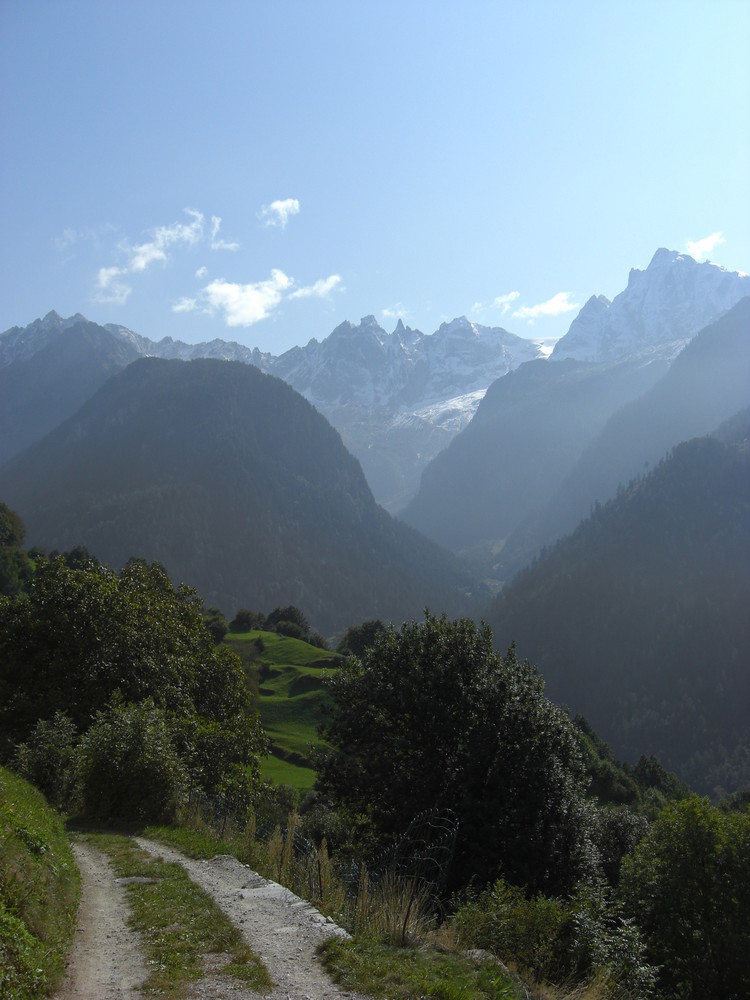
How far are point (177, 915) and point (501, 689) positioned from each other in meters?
17.7

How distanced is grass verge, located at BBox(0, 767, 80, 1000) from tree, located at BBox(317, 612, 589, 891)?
1390 cm

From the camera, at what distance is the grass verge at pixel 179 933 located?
9172mm

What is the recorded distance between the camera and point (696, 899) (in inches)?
843

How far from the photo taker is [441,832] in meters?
23.0

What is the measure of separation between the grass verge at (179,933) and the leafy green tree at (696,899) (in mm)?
14464

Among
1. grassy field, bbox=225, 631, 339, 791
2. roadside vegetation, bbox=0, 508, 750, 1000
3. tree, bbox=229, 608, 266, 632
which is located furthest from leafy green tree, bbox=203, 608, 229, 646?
roadside vegetation, bbox=0, 508, 750, 1000

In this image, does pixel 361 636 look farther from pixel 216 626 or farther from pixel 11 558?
pixel 11 558

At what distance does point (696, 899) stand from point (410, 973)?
1629 centimetres

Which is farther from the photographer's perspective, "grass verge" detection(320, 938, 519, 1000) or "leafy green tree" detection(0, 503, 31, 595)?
"leafy green tree" detection(0, 503, 31, 595)

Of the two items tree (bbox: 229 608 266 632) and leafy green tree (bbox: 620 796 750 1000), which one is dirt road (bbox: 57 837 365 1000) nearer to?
leafy green tree (bbox: 620 796 750 1000)

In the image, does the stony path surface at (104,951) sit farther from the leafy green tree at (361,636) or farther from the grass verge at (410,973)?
the leafy green tree at (361,636)

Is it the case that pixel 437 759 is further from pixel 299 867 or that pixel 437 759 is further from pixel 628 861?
pixel 299 867

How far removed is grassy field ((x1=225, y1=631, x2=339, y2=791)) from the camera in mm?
72500

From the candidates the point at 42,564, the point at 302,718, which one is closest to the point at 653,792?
the point at 302,718
